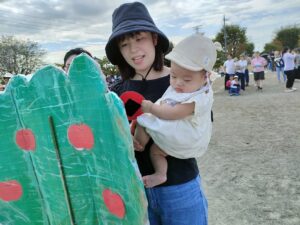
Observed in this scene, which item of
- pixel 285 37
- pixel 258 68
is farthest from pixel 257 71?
pixel 285 37

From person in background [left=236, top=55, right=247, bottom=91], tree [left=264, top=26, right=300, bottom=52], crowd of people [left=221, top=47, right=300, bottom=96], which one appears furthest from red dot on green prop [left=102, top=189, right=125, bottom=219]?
tree [left=264, top=26, right=300, bottom=52]

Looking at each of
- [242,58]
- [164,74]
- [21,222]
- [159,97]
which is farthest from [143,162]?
[242,58]

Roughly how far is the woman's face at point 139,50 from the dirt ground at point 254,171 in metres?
1.92

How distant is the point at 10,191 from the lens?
1.25m

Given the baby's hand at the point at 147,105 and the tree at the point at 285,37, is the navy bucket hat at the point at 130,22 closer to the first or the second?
the baby's hand at the point at 147,105

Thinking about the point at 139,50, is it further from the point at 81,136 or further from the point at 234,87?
the point at 234,87

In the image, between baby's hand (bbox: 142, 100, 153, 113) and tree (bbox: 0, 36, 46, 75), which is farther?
tree (bbox: 0, 36, 46, 75)

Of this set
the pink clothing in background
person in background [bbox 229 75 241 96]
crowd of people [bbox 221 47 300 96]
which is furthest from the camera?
the pink clothing in background

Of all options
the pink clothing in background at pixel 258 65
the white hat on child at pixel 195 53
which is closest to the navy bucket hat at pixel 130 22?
the white hat on child at pixel 195 53

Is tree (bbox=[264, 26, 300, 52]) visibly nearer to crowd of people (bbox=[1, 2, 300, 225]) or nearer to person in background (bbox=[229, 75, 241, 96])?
person in background (bbox=[229, 75, 241, 96])

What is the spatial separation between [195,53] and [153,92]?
0.26 m

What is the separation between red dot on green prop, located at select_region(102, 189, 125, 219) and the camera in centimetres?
116

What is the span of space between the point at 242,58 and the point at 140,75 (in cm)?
1208

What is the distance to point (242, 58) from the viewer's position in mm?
12969
